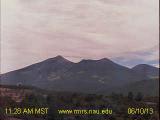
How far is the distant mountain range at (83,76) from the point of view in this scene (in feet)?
47.1

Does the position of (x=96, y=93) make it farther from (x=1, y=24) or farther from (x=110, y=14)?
(x=1, y=24)

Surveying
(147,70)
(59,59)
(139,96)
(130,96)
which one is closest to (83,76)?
(59,59)

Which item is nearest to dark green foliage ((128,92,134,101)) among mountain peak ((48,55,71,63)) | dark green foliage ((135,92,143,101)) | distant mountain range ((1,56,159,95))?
dark green foliage ((135,92,143,101))

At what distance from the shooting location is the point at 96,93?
1445 centimetres

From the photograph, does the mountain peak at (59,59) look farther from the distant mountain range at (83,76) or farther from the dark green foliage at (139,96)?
the dark green foliage at (139,96)

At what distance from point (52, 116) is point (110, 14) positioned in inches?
146

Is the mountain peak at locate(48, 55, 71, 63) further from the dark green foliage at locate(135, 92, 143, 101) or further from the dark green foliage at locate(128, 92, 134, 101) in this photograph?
the dark green foliage at locate(135, 92, 143, 101)

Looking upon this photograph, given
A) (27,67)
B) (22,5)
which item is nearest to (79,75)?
(27,67)

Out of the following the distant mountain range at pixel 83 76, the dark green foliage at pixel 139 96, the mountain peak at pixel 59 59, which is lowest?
the dark green foliage at pixel 139 96

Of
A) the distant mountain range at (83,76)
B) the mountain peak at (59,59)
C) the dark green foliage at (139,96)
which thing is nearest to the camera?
the mountain peak at (59,59)

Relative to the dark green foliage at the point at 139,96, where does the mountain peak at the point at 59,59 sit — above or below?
above

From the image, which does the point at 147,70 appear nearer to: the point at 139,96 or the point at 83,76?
the point at 139,96

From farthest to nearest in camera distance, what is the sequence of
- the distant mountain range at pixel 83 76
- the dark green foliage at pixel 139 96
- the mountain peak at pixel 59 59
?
the distant mountain range at pixel 83 76, the dark green foliage at pixel 139 96, the mountain peak at pixel 59 59

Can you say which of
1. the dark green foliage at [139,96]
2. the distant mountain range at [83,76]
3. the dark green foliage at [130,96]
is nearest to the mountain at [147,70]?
the distant mountain range at [83,76]
